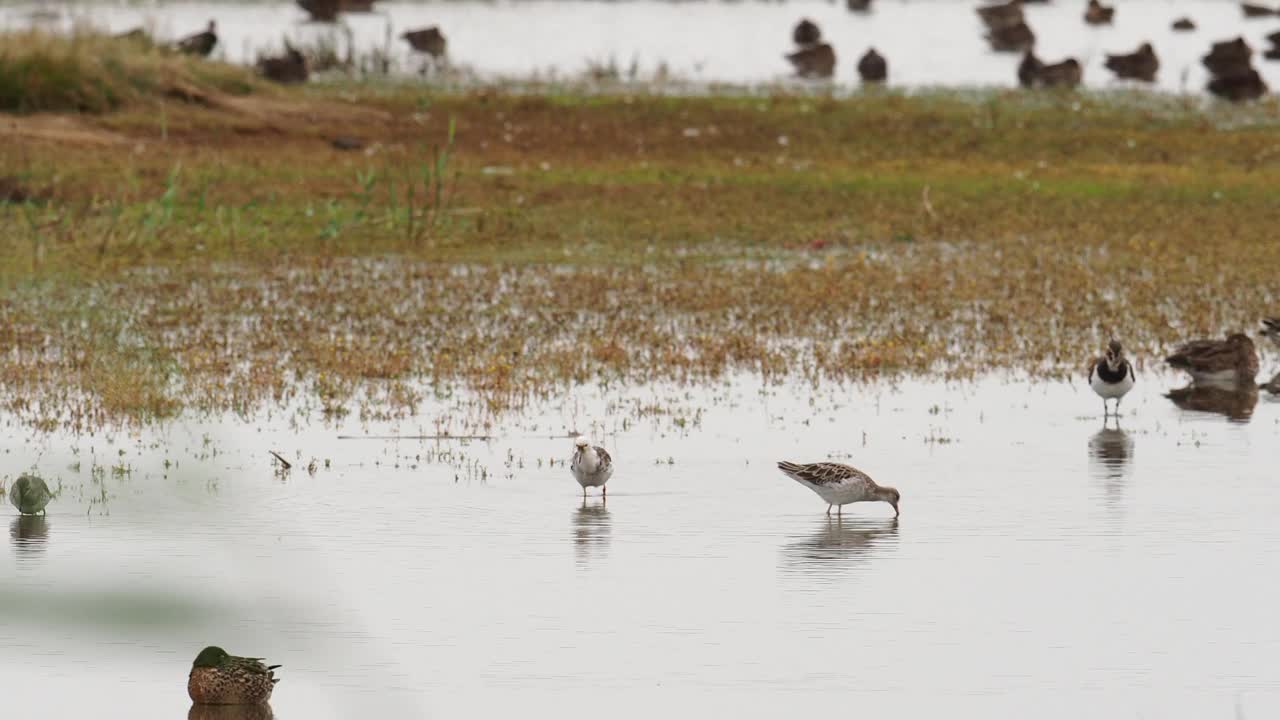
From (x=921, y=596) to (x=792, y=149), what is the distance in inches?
1068

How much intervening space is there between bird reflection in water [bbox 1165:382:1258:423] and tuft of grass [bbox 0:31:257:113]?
22.7 metres

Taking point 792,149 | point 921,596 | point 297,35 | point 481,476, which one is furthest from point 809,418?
point 297,35

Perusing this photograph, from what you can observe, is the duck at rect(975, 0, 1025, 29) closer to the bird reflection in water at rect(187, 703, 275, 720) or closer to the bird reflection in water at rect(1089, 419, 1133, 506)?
the bird reflection in water at rect(1089, 419, 1133, 506)

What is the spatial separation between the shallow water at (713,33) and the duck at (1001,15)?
110 centimetres

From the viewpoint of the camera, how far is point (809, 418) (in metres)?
14.7

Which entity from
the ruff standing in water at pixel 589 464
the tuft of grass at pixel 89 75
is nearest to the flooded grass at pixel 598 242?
the tuft of grass at pixel 89 75

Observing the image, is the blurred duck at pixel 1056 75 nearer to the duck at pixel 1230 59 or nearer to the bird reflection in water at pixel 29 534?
the duck at pixel 1230 59

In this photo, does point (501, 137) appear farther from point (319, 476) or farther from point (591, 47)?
point (591, 47)

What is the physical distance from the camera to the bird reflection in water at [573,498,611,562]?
10.6m

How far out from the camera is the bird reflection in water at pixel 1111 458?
12297mm

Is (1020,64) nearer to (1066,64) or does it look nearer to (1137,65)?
(1137,65)

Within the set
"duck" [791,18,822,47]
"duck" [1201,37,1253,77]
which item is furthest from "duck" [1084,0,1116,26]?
"duck" [1201,37,1253,77]

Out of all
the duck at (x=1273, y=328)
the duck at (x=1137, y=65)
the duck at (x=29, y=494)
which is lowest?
the duck at (x=29, y=494)

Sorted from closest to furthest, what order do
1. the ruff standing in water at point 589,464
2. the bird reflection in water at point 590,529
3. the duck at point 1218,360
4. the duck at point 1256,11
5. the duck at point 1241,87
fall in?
the bird reflection in water at point 590,529, the ruff standing in water at point 589,464, the duck at point 1218,360, the duck at point 1241,87, the duck at point 1256,11
